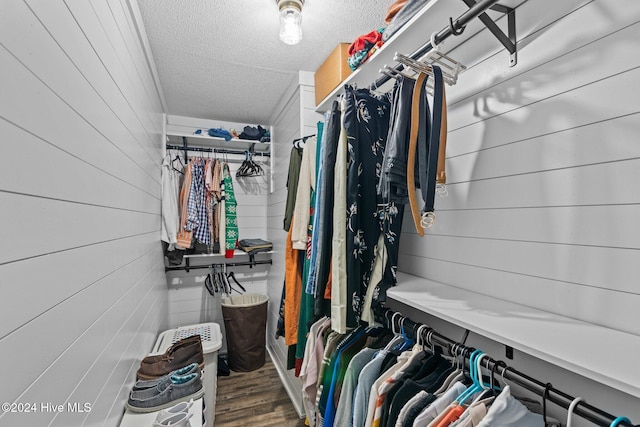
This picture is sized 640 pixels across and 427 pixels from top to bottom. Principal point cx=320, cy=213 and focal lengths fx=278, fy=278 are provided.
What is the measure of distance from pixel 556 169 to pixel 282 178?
80.3 inches

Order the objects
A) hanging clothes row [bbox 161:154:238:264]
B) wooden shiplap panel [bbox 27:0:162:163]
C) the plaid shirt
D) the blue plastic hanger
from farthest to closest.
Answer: the plaid shirt < hanging clothes row [bbox 161:154:238:264] < the blue plastic hanger < wooden shiplap panel [bbox 27:0:162:163]

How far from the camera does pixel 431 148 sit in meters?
0.85

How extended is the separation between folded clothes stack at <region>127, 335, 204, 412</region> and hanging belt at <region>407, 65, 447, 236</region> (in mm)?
1271

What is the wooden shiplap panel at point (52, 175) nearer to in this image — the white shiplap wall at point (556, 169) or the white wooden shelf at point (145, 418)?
the white wooden shelf at point (145, 418)

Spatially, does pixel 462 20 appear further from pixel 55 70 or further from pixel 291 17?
pixel 55 70

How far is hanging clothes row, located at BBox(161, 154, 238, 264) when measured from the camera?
2.36 meters

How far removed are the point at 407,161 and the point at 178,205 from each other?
2271 mm

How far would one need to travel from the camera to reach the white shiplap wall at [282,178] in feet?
6.68

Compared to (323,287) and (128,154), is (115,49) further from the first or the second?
(323,287)

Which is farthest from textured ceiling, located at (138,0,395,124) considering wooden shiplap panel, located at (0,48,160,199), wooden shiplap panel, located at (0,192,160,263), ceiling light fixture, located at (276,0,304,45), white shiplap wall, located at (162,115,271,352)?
wooden shiplap panel, located at (0,192,160,263)

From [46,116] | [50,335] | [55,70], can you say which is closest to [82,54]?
[55,70]

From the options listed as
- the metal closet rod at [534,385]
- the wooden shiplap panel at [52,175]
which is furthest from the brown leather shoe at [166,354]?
the metal closet rod at [534,385]

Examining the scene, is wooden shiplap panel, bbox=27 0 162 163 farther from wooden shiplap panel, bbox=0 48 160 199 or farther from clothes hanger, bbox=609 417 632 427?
clothes hanger, bbox=609 417 632 427

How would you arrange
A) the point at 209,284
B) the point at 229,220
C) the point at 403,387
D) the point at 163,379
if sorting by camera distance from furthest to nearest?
1. the point at 209,284
2. the point at 229,220
3. the point at 163,379
4. the point at 403,387
